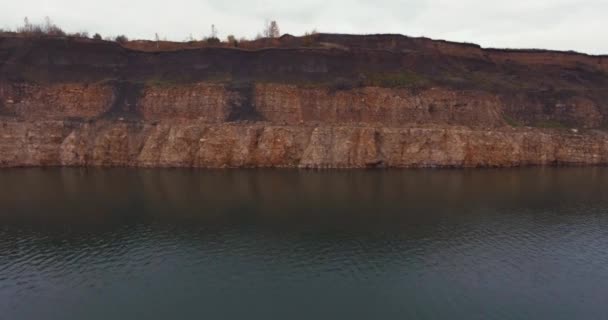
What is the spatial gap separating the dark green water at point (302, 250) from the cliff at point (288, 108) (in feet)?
33.7

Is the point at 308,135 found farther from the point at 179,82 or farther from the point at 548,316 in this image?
the point at 548,316

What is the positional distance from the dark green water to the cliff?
1027 centimetres

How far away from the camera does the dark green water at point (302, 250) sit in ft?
64.4

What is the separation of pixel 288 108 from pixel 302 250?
117 feet

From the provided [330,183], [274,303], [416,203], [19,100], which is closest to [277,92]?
[330,183]

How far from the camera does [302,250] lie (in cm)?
2616

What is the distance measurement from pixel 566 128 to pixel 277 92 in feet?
143

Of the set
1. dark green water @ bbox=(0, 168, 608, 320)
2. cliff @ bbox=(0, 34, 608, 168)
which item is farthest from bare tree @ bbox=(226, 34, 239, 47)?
dark green water @ bbox=(0, 168, 608, 320)

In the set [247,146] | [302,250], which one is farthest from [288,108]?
[302,250]

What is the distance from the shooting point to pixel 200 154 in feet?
179

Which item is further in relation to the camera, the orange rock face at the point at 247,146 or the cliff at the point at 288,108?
the cliff at the point at 288,108

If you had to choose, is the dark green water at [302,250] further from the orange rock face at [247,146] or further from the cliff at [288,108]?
the cliff at [288,108]

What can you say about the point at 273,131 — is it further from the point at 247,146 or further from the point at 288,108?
the point at 288,108

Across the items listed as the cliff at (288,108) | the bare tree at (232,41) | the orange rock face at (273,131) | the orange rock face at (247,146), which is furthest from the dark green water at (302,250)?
the bare tree at (232,41)
